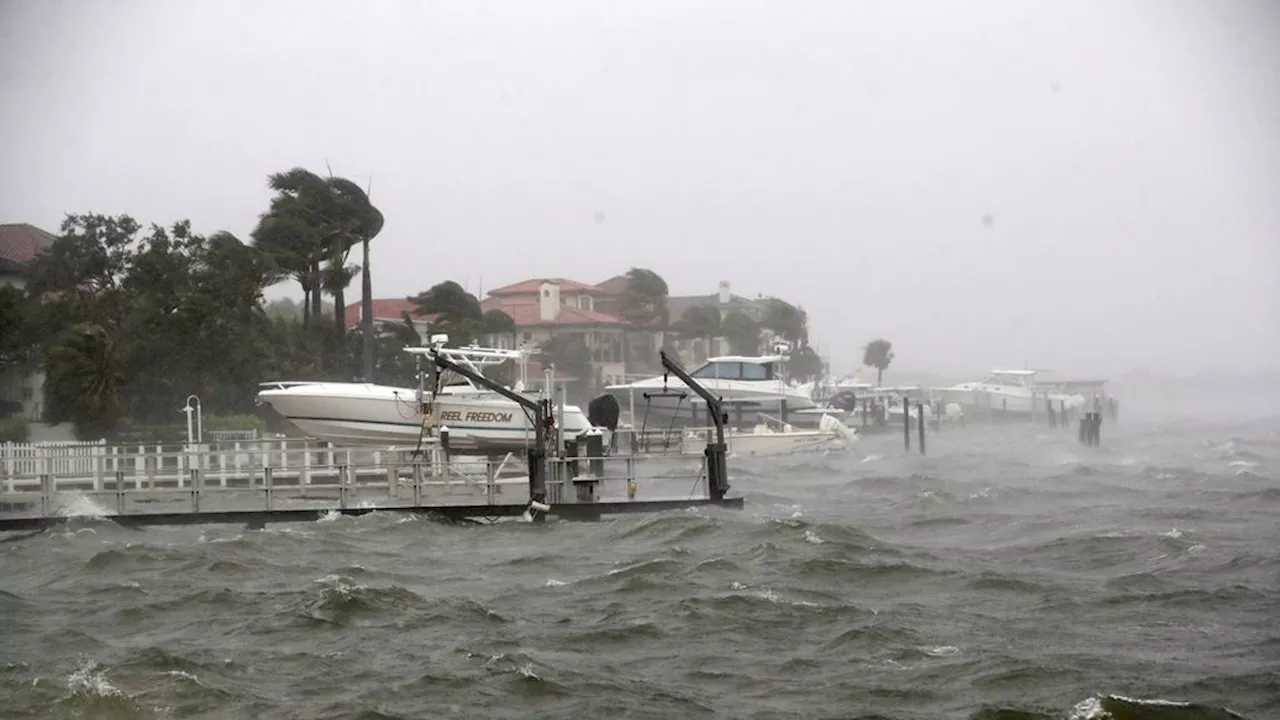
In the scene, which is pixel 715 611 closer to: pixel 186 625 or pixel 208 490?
pixel 186 625

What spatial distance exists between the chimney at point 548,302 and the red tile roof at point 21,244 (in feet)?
102

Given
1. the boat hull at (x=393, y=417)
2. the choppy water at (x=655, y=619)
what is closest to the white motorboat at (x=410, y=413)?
the boat hull at (x=393, y=417)

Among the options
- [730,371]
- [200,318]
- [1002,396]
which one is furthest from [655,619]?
[1002,396]

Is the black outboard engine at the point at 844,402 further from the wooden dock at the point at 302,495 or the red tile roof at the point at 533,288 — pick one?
the wooden dock at the point at 302,495

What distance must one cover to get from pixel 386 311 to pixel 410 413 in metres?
54.6

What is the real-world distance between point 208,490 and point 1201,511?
20591 mm

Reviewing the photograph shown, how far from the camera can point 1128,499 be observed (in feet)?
123

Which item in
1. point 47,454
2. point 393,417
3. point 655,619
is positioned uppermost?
point 393,417

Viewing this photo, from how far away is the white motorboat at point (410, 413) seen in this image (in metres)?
34.2

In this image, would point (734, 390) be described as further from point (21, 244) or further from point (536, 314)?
point (21, 244)

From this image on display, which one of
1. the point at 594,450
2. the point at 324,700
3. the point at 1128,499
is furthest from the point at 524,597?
the point at 1128,499

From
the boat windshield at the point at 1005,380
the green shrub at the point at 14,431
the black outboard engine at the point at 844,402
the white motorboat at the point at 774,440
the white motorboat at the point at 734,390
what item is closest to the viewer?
the green shrub at the point at 14,431

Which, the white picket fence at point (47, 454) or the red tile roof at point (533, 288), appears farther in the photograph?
the red tile roof at point (533, 288)

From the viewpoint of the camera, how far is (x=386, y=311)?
8881cm
